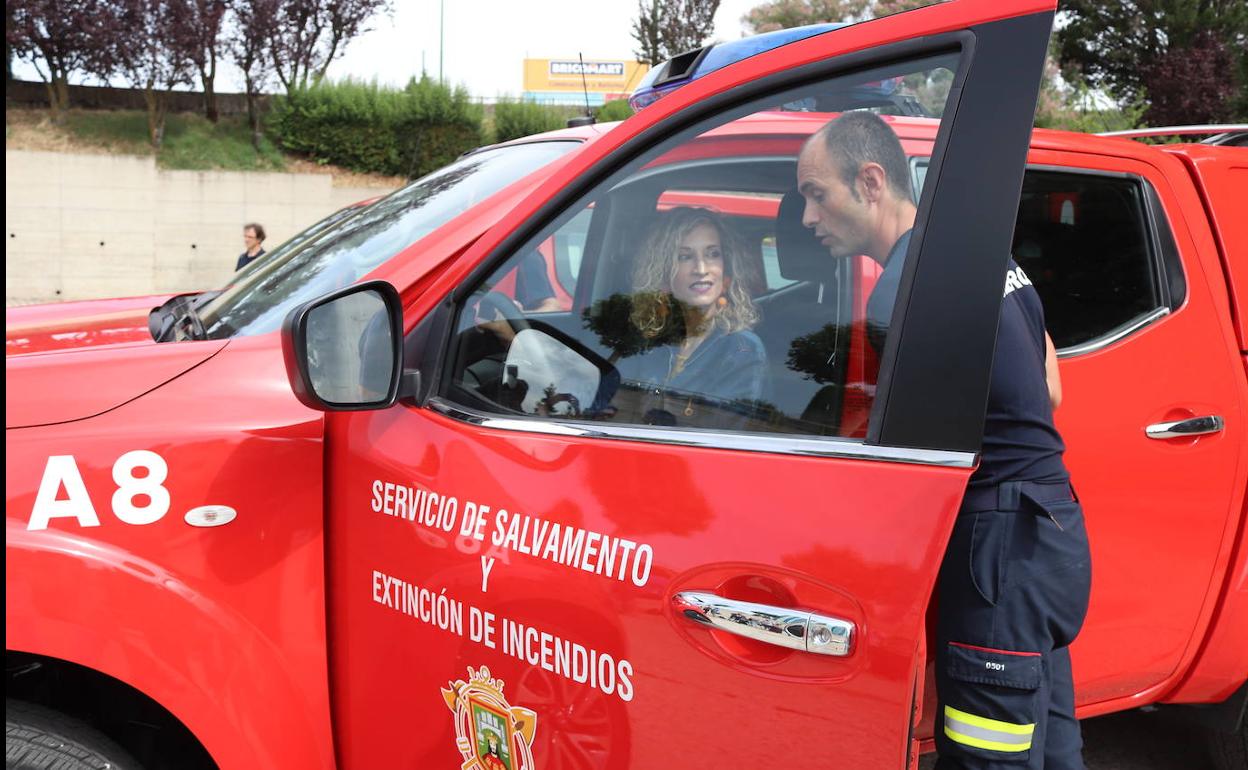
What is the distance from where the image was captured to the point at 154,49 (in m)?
18.5

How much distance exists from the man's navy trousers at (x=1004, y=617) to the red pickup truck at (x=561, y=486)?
9 cm

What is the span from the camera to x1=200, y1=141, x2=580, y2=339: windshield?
2174 mm

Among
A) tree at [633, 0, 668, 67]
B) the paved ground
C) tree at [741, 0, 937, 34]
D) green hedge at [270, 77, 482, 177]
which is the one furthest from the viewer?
tree at [741, 0, 937, 34]

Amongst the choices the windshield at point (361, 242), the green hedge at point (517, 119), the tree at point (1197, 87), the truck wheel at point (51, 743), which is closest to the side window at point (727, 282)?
the windshield at point (361, 242)

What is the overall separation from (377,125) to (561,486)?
61.7ft

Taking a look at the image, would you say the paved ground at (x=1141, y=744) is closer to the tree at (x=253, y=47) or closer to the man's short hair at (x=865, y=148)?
the man's short hair at (x=865, y=148)

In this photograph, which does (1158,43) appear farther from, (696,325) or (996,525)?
(696,325)

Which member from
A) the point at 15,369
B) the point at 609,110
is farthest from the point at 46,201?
the point at 15,369

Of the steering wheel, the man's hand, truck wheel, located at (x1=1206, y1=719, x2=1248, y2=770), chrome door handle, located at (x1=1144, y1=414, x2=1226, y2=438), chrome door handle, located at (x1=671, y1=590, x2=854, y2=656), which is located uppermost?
the steering wheel

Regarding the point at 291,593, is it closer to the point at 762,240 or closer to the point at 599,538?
the point at 599,538

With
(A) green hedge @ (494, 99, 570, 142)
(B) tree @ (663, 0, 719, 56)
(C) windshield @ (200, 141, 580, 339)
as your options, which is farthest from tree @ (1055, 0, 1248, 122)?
(C) windshield @ (200, 141, 580, 339)

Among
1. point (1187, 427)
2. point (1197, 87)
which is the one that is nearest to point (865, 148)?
point (1187, 427)

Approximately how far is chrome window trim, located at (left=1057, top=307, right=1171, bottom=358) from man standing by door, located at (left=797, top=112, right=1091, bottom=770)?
2.16 ft

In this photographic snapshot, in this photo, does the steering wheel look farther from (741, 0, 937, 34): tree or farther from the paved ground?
(741, 0, 937, 34): tree
